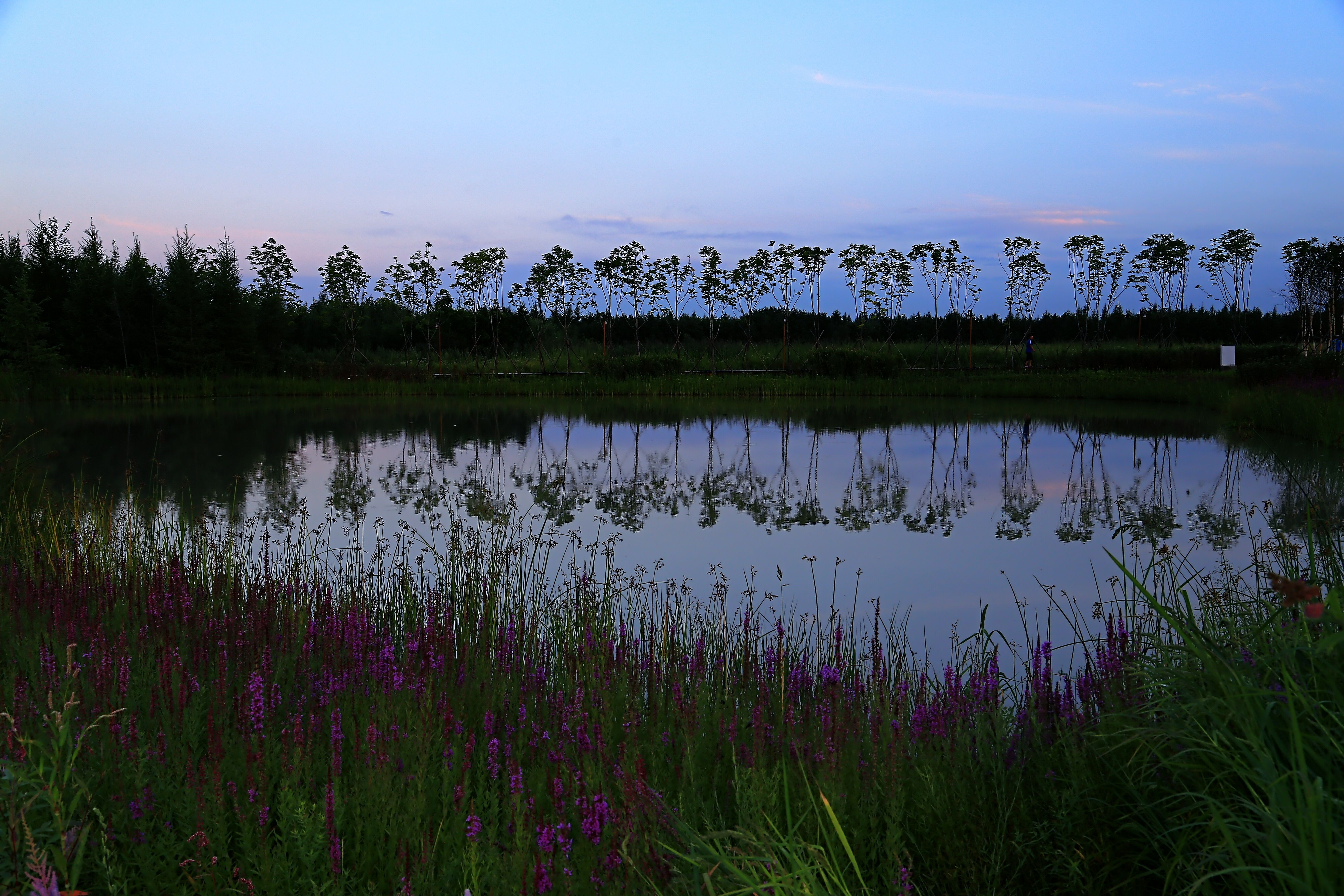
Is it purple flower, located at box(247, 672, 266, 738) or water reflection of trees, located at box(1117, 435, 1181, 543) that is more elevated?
purple flower, located at box(247, 672, 266, 738)

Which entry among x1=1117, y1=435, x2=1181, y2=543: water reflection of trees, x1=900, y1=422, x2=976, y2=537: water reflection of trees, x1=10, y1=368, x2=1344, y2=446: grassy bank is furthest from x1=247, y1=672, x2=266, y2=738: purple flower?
x1=10, y1=368, x2=1344, y2=446: grassy bank

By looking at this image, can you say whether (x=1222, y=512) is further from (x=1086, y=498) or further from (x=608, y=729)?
(x=608, y=729)

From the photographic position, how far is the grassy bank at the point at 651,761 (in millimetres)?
1814

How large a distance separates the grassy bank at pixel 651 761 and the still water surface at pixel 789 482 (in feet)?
6.77

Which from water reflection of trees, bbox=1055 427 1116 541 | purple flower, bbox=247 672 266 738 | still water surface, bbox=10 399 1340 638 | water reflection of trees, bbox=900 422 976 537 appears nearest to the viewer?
purple flower, bbox=247 672 266 738

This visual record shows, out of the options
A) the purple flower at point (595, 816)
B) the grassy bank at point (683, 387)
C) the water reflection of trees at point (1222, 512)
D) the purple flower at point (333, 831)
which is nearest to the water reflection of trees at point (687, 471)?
the water reflection of trees at point (1222, 512)

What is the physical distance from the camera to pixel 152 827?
2.16 m

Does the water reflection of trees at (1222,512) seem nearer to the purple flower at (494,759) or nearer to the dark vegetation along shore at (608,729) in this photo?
the dark vegetation along shore at (608,729)

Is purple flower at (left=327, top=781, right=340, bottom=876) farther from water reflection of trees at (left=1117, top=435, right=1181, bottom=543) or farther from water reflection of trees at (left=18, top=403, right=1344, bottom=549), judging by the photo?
water reflection of trees at (left=1117, top=435, right=1181, bottom=543)

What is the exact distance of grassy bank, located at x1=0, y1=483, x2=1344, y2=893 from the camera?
181 centimetres

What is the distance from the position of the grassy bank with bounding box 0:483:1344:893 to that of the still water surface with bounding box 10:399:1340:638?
2.06 metres

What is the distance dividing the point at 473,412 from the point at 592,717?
65.8ft

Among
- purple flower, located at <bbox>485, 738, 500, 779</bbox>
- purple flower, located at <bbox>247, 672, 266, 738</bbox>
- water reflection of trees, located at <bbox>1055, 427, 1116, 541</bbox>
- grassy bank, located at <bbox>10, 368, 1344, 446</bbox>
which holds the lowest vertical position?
water reflection of trees, located at <bbox>1055, 427, 1116, 541</bbox>

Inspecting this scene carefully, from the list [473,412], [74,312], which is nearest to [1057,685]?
[473,412]
